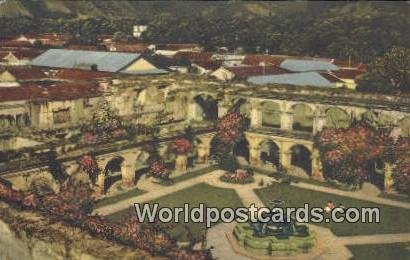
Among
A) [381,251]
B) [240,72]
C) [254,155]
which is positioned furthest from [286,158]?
[240,72]

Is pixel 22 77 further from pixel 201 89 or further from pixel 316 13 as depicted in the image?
pixel 316 13

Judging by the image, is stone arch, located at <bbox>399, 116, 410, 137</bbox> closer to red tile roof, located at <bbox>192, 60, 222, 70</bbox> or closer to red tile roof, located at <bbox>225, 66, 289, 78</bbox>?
red tile roof, located at <bbox>225, 66, 289, 78</bbox>

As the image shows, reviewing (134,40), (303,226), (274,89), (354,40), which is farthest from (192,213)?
(134,40)

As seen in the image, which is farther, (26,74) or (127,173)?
(26,74)

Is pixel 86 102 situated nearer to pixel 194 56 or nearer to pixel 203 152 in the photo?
pixel 203 152

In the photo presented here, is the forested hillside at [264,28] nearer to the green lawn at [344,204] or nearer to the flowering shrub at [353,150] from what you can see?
the green lawn at [344,204]

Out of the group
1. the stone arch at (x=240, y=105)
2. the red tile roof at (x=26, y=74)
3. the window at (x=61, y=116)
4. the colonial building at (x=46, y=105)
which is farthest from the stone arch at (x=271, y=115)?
the red tile roof at (x=26, y=74)
